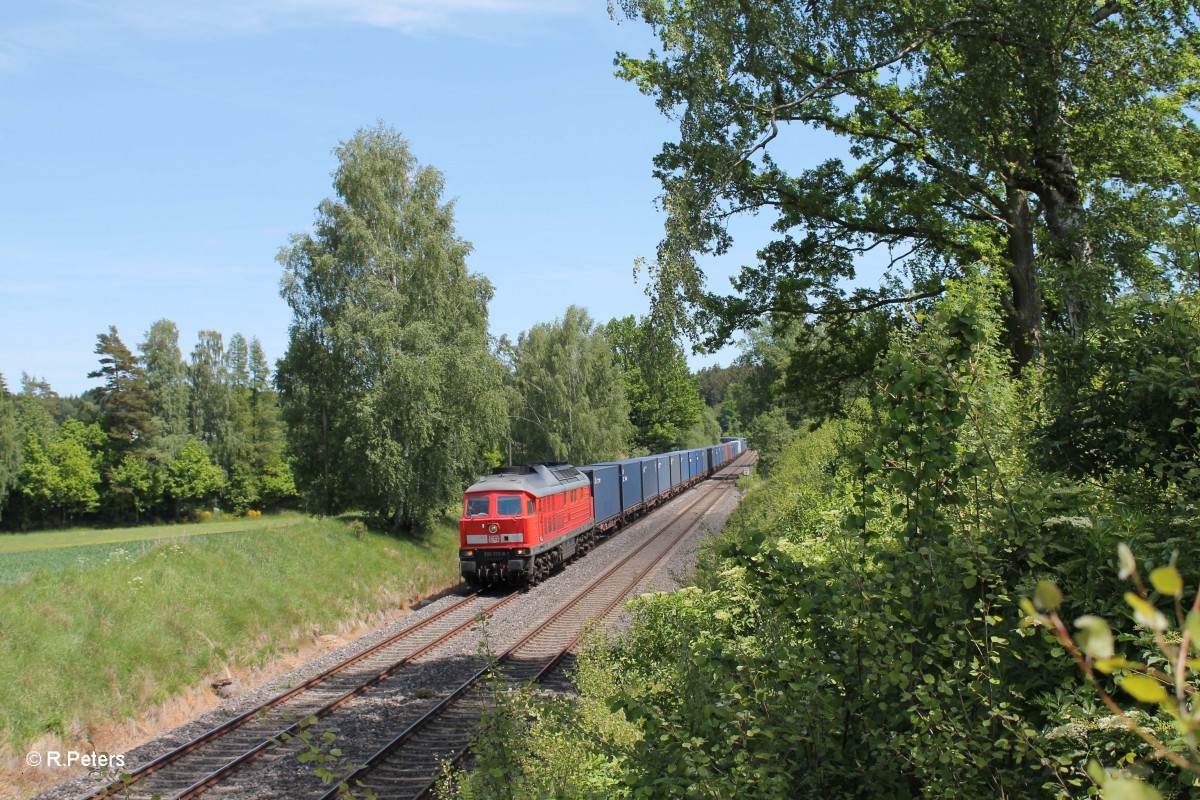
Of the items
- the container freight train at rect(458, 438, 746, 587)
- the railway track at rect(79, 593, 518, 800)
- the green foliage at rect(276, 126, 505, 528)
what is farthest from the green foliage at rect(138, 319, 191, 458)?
the railway track at rect(79, 593, 518, 800)

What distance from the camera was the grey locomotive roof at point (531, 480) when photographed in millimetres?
22547

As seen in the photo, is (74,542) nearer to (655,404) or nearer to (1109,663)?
(655,404)

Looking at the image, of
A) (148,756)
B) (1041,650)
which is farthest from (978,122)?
(148,756)

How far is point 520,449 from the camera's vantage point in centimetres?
4869

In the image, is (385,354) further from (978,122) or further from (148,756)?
(978,122)

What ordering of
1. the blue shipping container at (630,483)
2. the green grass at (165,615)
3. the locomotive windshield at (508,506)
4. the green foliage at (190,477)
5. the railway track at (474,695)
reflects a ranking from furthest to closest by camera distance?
the green foliage at (190,477) < the blue shipping container at (630,483) < the locomotive windshield at (508,506) < the green grass at (165,615) < the railway track at (474,695)

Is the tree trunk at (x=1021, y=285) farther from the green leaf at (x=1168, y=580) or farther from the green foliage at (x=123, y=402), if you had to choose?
the green foliage at (x=123, y=402)

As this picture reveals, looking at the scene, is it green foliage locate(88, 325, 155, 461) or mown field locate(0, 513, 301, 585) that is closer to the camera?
mown field locate(0, 513, 301, 585)

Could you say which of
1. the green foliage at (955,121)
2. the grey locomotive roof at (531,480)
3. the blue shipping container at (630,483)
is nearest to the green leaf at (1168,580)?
the green foliage at (955,121)

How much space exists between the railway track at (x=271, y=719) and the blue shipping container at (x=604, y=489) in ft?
36.3

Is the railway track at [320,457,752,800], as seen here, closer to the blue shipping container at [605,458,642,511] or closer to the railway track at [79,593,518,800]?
the railway track at [79,593,518,800]

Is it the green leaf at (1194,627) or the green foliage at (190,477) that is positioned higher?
the green leaf at (1194,627)

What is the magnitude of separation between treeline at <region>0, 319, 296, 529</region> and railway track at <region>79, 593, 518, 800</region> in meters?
44.9

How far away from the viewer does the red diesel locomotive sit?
71.6ft
